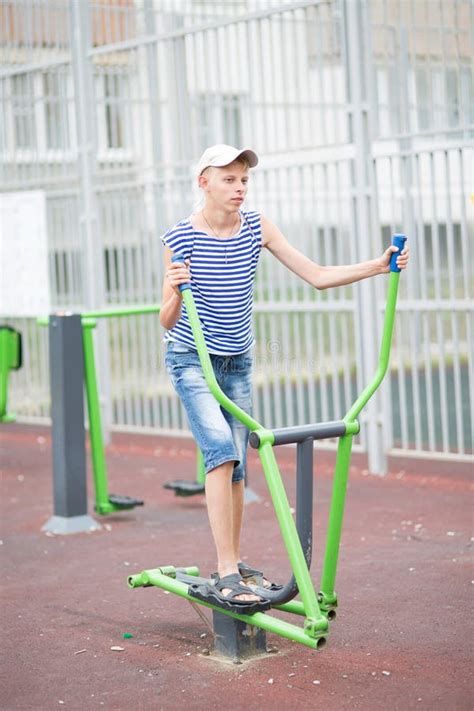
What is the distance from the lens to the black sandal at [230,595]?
4.49 m

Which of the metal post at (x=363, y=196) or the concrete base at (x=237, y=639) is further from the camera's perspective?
the metal post at (x=363, y=196)

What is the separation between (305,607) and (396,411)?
9.38 m

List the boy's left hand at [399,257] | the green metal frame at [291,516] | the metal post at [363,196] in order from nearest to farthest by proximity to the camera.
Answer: the green metal frame at [291,516] < the boy's left hand at [399,257] < the metal post at [363,196]

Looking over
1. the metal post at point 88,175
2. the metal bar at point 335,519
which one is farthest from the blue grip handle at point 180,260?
the metal post at point 88,175

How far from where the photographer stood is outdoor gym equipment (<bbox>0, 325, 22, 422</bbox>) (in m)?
9.30

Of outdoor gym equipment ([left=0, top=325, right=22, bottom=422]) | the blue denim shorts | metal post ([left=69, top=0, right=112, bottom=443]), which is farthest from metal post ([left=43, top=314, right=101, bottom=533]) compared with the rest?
metal post ([left=69, top=0, right=112, bottom=443])

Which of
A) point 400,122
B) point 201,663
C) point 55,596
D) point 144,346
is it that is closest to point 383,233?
point 400,122

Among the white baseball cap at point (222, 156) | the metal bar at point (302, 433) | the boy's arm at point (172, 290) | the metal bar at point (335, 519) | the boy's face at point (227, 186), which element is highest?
the white baseball cap at point (222, 156)

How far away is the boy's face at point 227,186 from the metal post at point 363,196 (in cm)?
400

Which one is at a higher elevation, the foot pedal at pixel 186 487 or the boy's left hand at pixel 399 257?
the boy's left hand at pixel 399 257

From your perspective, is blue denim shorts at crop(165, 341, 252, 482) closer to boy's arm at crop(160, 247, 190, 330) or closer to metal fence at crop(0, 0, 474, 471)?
boy's arm at crop(160, 247, 190, 330)

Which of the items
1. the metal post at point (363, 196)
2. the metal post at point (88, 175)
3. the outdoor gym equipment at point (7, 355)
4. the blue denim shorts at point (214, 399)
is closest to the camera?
the blue denim shorts at point (214, 399)

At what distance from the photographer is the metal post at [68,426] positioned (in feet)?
24.1

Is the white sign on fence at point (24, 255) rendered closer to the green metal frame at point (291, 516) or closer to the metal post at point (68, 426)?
the metal post at point (68, 426)
